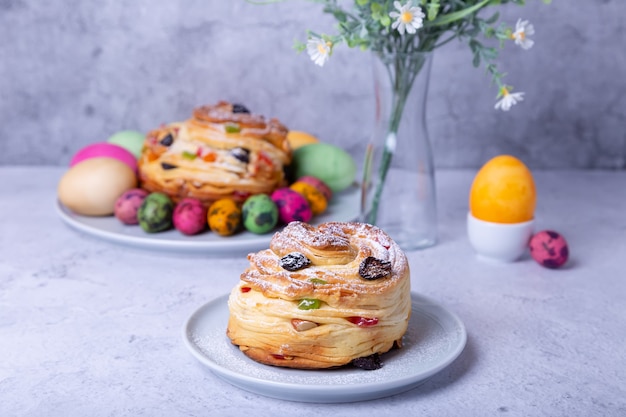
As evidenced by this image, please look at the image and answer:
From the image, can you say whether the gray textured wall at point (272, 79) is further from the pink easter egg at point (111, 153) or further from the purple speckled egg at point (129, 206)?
the purple speckled egg at point (129, 206)

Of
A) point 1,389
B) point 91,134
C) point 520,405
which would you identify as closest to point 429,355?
point 520,405

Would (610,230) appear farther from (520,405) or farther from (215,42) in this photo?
(215,42)

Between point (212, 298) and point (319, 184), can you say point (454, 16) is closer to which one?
point (319, 184)

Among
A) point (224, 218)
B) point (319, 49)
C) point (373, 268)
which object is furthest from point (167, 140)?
point (373, 268)

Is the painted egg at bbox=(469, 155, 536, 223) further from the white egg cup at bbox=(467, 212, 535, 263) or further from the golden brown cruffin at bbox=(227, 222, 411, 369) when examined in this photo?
the golden brown cruffin at bbox=(227, 222, 411, 369)

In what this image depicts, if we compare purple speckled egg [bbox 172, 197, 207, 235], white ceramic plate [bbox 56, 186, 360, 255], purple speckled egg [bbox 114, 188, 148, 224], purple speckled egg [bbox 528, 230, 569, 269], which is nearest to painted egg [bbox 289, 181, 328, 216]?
white ceramic plate [bbox 56, 186, 360, 255]

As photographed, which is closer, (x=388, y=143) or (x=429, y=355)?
(x=429, y=355)
